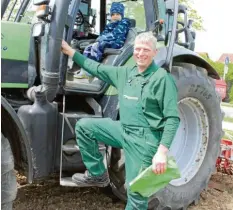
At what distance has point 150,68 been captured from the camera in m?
3.06

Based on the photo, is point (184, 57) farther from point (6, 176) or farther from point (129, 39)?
point (6, 176)

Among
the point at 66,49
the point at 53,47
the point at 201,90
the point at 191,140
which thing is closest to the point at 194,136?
the point at 191,140

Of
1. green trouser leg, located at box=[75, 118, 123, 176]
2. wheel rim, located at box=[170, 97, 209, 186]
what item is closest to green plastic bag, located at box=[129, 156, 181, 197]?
green trouser leg, located at box=[75, 118, 123, 176]

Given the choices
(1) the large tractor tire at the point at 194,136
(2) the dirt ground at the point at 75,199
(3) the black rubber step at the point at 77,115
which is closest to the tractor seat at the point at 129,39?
(1) the large tractor tire at the point at 194,136

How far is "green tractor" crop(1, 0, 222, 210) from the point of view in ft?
10.2

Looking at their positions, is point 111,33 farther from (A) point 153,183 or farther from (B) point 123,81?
(A) point 153,183

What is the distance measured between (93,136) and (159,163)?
69 cm

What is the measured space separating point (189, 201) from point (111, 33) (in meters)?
1.88

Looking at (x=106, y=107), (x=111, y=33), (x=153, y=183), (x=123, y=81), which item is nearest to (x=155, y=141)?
(x=153, y=183)

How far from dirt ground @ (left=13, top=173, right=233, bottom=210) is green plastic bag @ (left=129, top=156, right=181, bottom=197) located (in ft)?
4.24

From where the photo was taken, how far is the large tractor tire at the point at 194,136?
13.3 feet

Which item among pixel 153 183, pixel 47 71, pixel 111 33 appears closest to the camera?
pixel 153 183

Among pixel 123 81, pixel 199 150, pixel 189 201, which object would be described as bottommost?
pixel 189 201

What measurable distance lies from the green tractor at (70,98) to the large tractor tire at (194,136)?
10 millimetres
